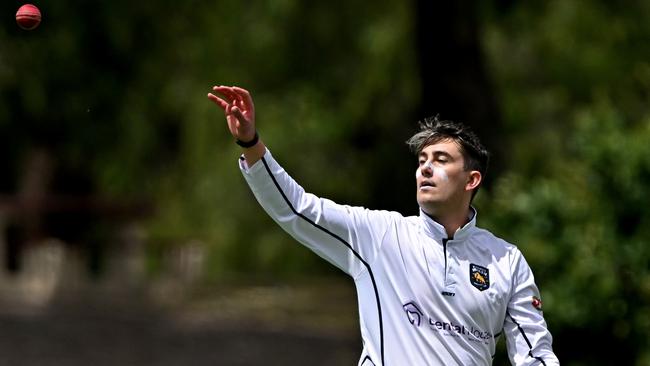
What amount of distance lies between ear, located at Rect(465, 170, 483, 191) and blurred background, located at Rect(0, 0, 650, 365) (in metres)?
8.21

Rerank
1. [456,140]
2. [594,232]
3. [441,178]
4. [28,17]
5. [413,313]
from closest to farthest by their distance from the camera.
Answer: [413,313], [441,178], [456,140], [28,17], [594,232]

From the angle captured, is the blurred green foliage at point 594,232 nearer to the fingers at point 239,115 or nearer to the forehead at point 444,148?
the forehead at point 444,148

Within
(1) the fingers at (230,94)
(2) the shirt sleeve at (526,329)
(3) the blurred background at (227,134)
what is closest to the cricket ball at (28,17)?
(1) the fingers at (230,94)

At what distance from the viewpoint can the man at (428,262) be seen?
5.37m

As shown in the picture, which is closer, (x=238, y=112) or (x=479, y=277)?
(x=238, y=112)

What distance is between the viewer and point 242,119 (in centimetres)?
520

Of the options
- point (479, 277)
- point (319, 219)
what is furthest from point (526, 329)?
point (319, 219)

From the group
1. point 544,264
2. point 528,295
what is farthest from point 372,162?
point 528,295

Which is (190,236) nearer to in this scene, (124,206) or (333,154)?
(124,206)

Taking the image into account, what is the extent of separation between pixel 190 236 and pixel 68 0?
217 inches

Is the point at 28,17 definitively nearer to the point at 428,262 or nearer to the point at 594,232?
the point at 428,262

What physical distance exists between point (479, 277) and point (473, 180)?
16.5 inches

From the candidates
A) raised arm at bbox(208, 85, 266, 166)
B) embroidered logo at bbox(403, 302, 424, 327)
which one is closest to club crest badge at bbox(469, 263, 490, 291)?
embroidered logo at bbox(403, 302, 424, 327)

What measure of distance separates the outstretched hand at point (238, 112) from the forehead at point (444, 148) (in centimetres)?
77
